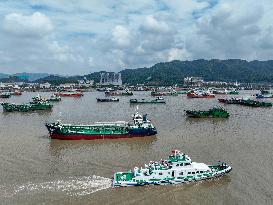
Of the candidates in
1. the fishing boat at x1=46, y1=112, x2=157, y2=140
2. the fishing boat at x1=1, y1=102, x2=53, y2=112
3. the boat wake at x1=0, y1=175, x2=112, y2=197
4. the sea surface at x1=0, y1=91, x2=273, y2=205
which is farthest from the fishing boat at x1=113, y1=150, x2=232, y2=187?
the fishing boat at x1=1, y1=102, x2=53, y2=112

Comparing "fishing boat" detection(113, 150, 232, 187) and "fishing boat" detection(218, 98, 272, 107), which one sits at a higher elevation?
"fishing boat" detection(218, 98, 272, 107)

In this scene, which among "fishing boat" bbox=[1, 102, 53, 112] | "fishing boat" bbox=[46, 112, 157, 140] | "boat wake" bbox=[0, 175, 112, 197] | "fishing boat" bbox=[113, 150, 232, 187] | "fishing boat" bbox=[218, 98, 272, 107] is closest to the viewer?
"boat wake" bbox=[0, 175, 112, 197]

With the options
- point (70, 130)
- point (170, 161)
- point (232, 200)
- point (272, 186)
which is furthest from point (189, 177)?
point (70, 130)

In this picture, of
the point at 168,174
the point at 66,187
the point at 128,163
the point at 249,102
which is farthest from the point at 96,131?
the point at 249,102

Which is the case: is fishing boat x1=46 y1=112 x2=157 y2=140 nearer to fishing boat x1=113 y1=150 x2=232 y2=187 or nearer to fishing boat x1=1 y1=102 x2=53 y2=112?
fishing boat x1=113 y1=150 x2=232 y2=187

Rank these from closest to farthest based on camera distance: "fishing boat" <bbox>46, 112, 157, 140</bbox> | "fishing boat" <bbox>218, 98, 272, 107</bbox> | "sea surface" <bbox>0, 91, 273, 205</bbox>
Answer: "sea surface" <bbox>0, 91, 273, 205</bbox> < "fishing boat" <bbox>46, 112, 157, 140</bbox> < "fishing boat" <bbox>218, 98, 272, 107</bbox>

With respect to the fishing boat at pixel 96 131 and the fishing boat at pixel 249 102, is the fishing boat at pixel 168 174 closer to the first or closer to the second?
the fishing boat at pixel 96 131

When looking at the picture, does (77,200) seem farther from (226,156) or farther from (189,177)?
(226,156)
